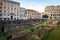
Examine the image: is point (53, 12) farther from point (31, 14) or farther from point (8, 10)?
point (8, 10)

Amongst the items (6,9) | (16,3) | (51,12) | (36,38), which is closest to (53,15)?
(51,12)

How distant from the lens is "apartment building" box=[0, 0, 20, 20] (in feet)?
158

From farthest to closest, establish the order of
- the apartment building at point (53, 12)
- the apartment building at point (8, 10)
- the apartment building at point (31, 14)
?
the apartment building at point (53, 12), the apartment building at point (31, 14), the apartment building at point (8, 10)

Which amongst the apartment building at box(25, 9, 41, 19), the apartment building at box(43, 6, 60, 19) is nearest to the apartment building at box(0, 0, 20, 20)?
the apartment building at box(25, 9, 41, 19)

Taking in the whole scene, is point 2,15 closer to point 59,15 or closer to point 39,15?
point 59,15

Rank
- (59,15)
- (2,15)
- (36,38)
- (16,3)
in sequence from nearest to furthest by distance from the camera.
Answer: (36,38), (2,15), (16,3), (59,15)

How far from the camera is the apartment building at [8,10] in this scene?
48156 millimetres

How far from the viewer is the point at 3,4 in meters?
48.4

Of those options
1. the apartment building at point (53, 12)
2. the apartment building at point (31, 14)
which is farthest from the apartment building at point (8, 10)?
the apartment building at point (53, 12)

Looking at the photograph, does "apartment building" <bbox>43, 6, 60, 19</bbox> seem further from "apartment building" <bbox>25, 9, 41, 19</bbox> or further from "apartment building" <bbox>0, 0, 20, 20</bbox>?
"apartment building" <bbox>0, 0, 20, 20</bbox>

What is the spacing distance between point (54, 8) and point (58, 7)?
282 centimetres

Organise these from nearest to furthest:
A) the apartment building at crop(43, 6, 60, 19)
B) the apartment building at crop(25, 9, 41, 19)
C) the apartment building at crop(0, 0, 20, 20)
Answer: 1. the apartment building at crop(0, 0, 20, 20)
2. the apartment building at crop(25, 9, 41, 19)
3. the apartment building at crop(43, 6, 60, 19)

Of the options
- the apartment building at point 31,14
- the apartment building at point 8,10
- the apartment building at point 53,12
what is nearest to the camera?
the apartment building at point 8,10

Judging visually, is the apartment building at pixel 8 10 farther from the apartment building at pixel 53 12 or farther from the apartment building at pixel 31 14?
the apartment building at pixel 53 12
